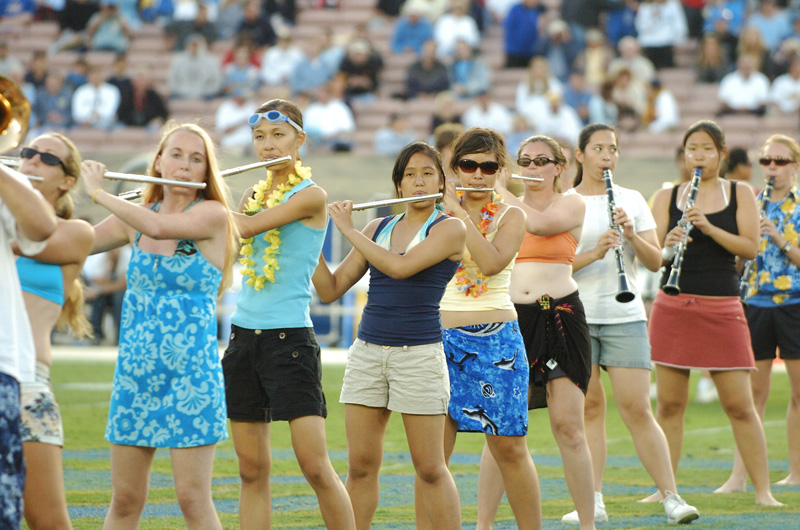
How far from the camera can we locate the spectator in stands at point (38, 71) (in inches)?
848

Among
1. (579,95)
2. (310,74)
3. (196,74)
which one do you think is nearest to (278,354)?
(579,95)

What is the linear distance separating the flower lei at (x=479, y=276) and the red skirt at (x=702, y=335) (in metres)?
2.07

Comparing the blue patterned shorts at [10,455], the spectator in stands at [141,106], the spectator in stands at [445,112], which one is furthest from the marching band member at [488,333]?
the spectator in stands at [141,106]

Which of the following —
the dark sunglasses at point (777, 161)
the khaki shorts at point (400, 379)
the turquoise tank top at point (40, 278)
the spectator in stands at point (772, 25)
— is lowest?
the khaki shorts at point (400, 379)

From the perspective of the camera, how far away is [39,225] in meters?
3.70

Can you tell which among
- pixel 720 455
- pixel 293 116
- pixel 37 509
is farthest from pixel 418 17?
pixel 37 509

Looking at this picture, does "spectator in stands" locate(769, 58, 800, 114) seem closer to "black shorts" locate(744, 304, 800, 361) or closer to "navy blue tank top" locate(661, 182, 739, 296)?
"black shorts" locate(744, 304, 800, 361)

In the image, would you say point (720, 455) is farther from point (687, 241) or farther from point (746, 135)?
point (746, 135)

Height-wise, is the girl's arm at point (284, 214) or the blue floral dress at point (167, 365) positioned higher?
the girl's arm at point (284, 214)

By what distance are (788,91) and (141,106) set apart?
10943mm

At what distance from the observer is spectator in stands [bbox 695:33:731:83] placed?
62.5 ft

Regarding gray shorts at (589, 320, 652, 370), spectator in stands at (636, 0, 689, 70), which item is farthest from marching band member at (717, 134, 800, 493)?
spectator in stands at (636, 0, 689, 70)

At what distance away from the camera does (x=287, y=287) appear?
5.05 m

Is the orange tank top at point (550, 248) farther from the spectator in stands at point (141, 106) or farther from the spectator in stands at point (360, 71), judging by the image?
the spectator in stands at point (141, 106)
